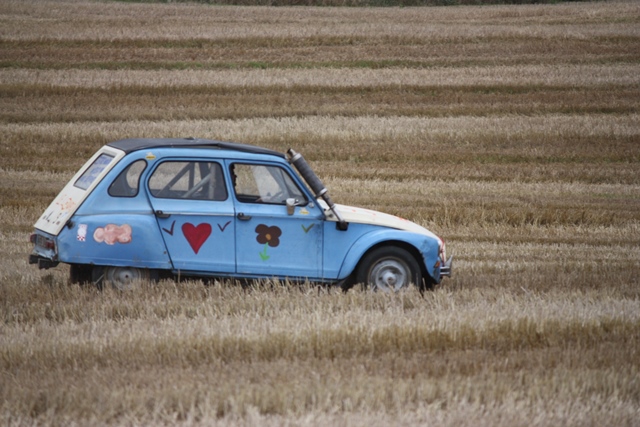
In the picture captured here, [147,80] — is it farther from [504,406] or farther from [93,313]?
[504,406]

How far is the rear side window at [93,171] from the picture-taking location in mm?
8477

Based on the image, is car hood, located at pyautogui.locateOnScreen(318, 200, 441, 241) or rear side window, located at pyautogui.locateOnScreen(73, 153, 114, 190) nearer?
rear side window, located at pyautogui.locateOnScreen(73, 153, 114, 190)

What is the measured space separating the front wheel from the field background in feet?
1.35

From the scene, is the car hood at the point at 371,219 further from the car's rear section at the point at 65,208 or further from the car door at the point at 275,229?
the car's rear section at the point at 65,208

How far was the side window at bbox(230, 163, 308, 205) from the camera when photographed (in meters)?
8.58

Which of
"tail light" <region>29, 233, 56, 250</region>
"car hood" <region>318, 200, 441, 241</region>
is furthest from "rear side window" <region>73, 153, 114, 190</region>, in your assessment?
"car hood" <region>318, 200, 441, 241</region>

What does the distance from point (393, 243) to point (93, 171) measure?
117 inches

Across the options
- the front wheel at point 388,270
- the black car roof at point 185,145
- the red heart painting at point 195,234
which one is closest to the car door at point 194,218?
the red heart painting at point 195,234

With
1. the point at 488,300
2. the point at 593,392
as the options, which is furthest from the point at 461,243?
the point at 593,392

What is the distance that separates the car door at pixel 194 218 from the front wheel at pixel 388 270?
4.21 feet

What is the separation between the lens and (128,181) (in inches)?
330

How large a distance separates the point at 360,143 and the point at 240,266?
1110cm

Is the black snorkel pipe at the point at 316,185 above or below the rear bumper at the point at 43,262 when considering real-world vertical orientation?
above

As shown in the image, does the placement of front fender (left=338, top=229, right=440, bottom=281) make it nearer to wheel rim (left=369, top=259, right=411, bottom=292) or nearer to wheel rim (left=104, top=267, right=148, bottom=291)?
wheel rim (left=369, top=259, right=411, bottom=292)
